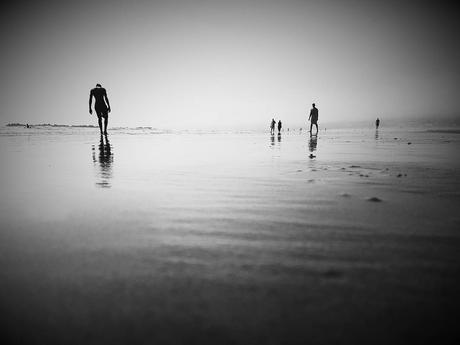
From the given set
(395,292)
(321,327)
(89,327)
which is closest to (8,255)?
(89,327)

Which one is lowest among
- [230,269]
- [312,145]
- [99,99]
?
[230,269]

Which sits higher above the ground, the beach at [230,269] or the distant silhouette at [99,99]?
the distant silhouette at [99,99]

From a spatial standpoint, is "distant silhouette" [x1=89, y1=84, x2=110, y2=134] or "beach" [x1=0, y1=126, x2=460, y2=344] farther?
"distant silhouette" [x1=89, y1=84, x2=110, y2=134]

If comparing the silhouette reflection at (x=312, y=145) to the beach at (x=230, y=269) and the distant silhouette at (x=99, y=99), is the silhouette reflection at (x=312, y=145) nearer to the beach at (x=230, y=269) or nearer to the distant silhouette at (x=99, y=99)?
the beach at (x=230, y=269)

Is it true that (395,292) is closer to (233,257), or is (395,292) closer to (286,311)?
(286,311)

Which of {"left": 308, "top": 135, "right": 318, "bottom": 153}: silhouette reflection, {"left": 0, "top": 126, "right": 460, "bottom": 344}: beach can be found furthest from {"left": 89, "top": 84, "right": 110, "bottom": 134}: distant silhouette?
{"left": 0, "top": 126, "right": 460, "bottom": 344}: beach

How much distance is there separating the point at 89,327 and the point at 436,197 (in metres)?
2.72

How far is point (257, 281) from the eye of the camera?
1.00 m

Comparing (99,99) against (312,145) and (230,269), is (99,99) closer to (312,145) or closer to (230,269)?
(312,145)

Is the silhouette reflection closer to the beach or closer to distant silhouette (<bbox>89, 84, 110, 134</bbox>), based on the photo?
the beach

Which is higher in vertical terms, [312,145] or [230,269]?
[312,145]

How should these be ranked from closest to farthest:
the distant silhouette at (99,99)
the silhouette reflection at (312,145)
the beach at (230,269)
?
the beach at (230,269) → the silhouette reflection at (312,145) → the distant silhouette at (99,99)

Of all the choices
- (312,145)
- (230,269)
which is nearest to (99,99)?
(312,145)

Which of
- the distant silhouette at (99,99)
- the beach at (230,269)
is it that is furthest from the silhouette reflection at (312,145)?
the distant silhouette at (99,99)
